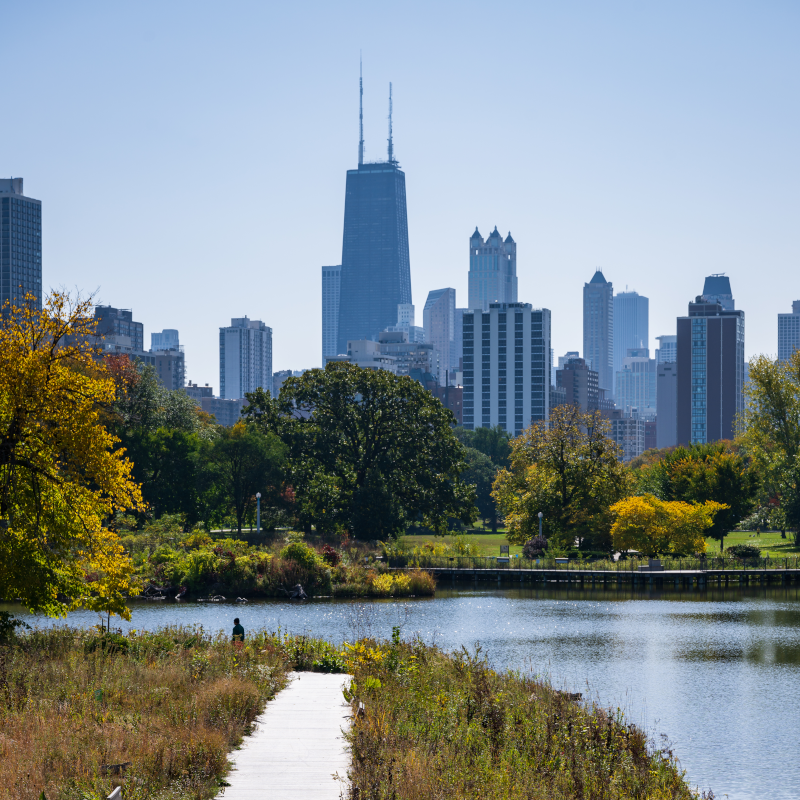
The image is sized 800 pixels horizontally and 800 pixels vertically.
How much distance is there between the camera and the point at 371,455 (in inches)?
2928

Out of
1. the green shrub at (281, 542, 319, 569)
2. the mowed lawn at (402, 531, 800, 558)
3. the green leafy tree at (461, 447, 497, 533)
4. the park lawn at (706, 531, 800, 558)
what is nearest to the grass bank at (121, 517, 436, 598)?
the green shrub at (281, 542, 319, 569)

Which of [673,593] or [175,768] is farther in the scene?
[673,593]

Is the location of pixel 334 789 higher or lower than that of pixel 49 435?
lower

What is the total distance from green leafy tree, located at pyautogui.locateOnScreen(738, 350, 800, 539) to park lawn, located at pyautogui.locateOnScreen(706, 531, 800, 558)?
6.98 feet

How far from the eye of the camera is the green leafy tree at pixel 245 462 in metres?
76.7

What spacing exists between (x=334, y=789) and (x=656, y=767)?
7943 millimetres

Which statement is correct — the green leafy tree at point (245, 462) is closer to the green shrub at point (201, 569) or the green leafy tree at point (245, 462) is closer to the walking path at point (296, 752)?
the green shrub at point (201, 569)

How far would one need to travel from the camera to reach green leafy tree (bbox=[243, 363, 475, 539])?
71.2m

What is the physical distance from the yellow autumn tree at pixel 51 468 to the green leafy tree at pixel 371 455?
4819 cm


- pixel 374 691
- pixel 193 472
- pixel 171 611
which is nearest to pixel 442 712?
pixel 374 691

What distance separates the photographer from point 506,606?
50.8 meters

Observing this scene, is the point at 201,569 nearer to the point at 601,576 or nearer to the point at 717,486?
the point at 601,576

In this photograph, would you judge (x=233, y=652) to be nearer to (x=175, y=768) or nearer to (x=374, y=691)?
(x=374, y=691)

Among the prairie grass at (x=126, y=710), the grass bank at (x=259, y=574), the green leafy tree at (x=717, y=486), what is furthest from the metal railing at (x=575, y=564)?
the prairie grass at (x=126, y=710)
